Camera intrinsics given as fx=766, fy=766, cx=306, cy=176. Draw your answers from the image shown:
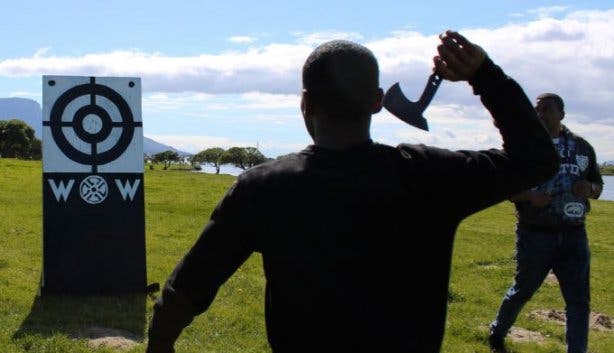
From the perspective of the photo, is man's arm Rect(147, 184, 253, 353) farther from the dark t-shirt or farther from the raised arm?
the dark t-shirt

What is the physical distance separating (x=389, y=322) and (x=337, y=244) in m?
0.30

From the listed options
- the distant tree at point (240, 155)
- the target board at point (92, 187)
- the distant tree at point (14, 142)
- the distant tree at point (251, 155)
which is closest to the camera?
the target board at point (92, 187)

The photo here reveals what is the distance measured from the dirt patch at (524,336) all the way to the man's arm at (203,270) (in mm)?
6275

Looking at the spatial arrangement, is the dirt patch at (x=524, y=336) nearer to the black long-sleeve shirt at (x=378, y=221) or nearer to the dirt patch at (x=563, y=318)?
the dirt patch at (x=563, y=318)

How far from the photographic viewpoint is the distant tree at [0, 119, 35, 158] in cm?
8694

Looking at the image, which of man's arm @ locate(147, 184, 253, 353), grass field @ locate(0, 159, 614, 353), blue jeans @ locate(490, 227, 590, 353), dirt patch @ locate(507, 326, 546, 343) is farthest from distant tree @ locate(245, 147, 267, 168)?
man's arm @ locate(147, 184, 253, 353)

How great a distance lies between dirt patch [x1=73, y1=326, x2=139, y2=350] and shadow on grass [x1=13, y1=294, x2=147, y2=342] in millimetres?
22

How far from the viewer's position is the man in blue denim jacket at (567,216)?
21.8ft

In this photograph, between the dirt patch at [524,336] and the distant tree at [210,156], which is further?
the distant tree at [210,156]

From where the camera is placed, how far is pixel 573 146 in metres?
6.68

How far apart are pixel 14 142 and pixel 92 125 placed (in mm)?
83935

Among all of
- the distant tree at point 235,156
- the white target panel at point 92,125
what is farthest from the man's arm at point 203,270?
the distant tree at point 235,156

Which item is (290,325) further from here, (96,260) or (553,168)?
(96,260)

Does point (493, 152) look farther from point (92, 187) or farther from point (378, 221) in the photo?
point (92, 187)
